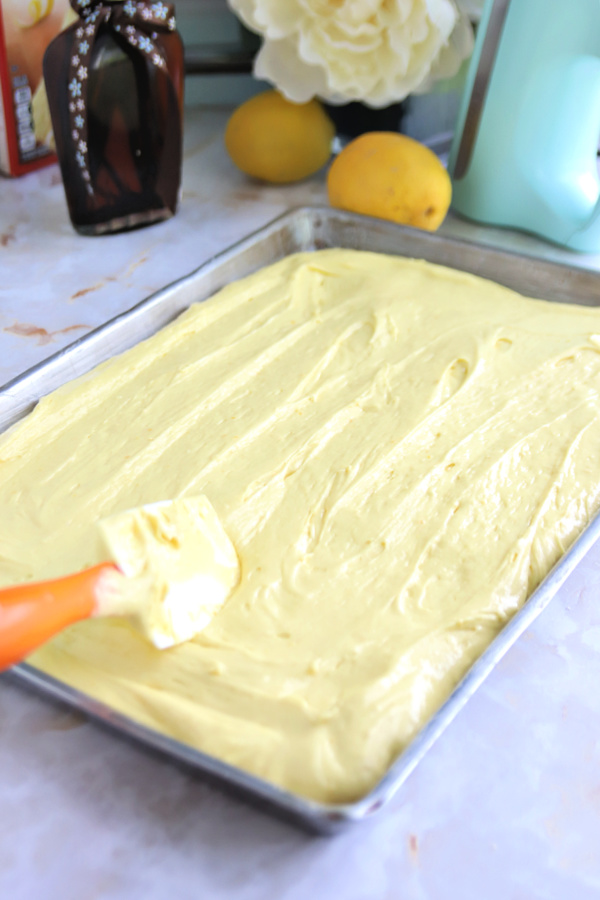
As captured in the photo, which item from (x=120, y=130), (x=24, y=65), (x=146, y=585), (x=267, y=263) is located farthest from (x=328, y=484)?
(x=24, y=65)

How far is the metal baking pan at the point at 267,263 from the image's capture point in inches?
18.3

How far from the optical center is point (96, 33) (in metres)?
0.99

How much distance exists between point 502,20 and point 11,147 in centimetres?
73

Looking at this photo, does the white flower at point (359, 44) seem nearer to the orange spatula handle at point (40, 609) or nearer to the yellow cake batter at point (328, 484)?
the yellow cake batter at point (328, 484)

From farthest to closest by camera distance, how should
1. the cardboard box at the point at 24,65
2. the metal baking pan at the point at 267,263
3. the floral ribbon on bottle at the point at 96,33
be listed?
the cardboard box at the point at 24,65 → the floral ribbon on bottle at the point at 96,33 → the metal baking pan at the point at 267,263

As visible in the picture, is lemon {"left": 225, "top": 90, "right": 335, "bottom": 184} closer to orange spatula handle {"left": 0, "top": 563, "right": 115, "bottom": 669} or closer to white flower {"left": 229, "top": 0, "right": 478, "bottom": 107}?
white flower {"left": 229, "top": 0, "right": 478, "bottom": 107}

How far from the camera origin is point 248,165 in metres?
1.29

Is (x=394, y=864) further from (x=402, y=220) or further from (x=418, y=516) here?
(x=402, y=220)

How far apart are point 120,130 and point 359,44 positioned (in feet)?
1.08

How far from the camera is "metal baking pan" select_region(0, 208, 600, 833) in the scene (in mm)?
465

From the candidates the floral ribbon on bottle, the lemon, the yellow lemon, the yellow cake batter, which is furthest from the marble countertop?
the lemon

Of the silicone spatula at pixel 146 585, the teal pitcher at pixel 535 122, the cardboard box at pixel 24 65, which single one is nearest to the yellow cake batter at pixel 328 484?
the silicone spatula at pixel 146 585

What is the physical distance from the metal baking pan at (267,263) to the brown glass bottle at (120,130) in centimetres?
21

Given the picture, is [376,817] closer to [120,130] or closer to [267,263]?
[267,263]
